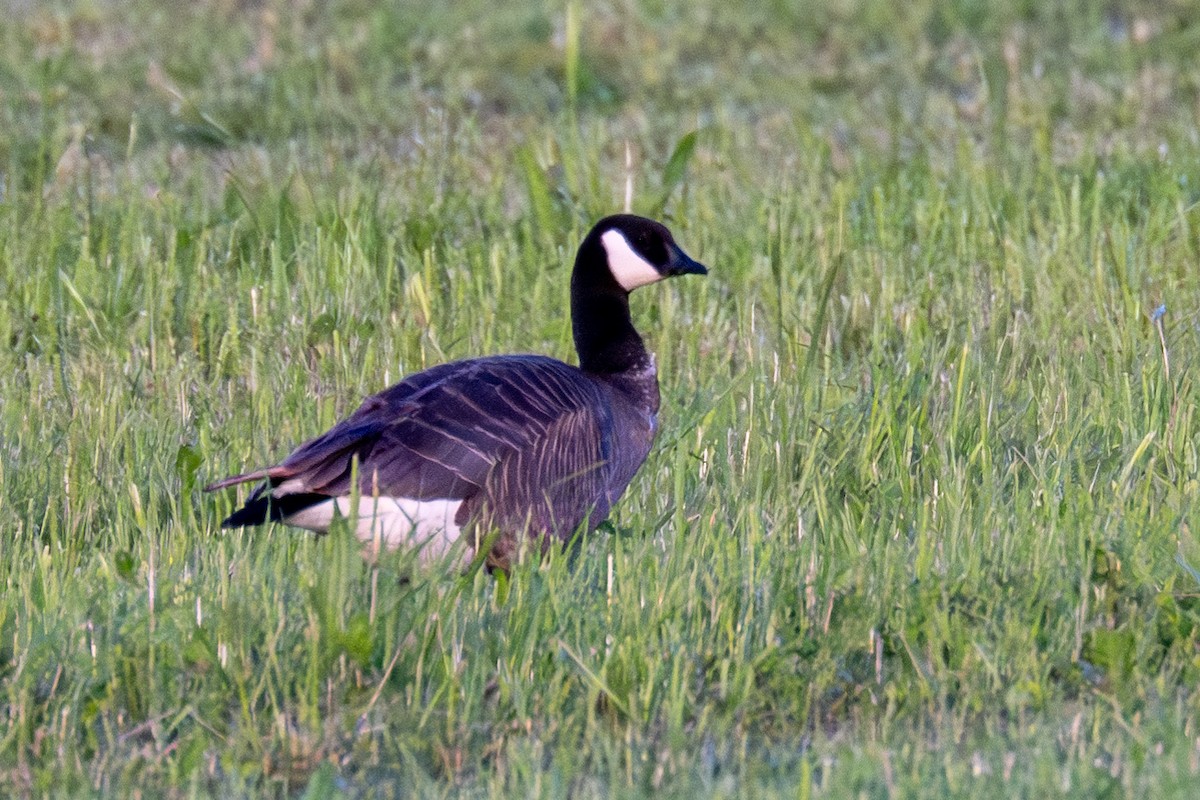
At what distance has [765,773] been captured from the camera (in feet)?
10.7

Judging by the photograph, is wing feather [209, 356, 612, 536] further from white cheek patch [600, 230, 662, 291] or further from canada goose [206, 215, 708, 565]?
white cheek patch [600, 230, 662, 291]

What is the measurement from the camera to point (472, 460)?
435 centimetres

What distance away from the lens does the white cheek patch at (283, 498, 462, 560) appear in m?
4.16

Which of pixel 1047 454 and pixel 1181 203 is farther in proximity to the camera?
pixel 1181 203

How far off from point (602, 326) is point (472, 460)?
106 cm

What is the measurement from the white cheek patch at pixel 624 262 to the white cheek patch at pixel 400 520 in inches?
46.9

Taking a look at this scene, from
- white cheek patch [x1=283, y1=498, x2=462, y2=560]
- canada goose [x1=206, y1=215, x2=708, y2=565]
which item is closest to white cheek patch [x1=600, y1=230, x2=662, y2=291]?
canada goose [x1=206, y1=215, x2=708, y2=565]

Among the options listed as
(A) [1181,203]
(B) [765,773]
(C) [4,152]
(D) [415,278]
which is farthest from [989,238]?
(C) [4,152]

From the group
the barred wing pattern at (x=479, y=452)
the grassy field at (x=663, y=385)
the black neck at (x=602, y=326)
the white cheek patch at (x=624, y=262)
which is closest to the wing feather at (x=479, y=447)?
the barred wing pattern at (x=479, y=452)

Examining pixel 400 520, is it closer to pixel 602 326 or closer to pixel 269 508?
pixel 269 508

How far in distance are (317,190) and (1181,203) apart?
3.36m

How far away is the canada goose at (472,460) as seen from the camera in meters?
4.16

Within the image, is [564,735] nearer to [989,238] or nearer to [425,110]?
[989,238]

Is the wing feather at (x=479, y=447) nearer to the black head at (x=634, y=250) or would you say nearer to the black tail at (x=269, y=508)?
the black tail at (x=269, y=508)
